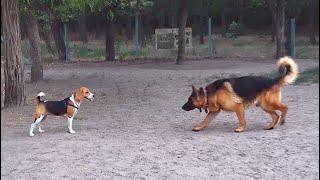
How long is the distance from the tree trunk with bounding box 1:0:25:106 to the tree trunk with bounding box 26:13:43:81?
16.5 ft

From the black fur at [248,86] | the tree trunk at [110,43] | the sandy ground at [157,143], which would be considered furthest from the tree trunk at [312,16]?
the tree trunk at [110,43]

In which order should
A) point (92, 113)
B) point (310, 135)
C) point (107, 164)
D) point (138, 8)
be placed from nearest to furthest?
point (107, 164)
point (310, 135)
point (92, 113)
point (138, 8)

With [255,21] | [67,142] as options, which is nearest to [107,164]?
[67,142]

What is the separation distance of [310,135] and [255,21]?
10.00ft

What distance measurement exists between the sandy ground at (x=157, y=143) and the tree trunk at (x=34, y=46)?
393 centimetres

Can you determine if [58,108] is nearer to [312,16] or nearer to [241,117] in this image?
[241,117]

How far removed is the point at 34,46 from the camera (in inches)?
677

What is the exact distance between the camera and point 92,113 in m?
10.8

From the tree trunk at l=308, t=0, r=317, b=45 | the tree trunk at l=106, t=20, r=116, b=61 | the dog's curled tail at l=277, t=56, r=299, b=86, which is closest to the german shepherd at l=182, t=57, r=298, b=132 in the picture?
the dog's curled tail at l=277, t=56, r=299, b=86

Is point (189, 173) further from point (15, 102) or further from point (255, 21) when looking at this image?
point (15, 102)

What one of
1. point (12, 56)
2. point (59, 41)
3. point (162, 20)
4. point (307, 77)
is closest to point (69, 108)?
point (12, 56)

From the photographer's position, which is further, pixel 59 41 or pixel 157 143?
pixel 59 41

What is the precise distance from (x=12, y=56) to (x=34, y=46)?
229 inches

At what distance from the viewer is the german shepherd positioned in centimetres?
805
